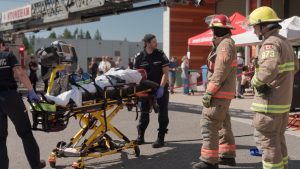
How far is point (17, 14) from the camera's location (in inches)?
786

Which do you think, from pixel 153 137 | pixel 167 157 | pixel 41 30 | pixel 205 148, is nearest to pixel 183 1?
pixel 153 137

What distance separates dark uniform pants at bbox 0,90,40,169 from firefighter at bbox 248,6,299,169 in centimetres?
286

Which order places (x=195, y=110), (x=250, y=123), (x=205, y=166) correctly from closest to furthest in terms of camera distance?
(x=205, y=166) → (x=250, y=123) → (x=195, y=110)

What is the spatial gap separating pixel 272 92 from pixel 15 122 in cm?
315

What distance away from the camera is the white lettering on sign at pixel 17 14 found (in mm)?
19000

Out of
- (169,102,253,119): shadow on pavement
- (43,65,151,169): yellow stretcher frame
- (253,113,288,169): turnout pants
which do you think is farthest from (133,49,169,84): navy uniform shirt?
(169,102,253,119): shadow on pavement

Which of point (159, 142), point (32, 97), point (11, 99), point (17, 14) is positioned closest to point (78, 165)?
point (32, 97)

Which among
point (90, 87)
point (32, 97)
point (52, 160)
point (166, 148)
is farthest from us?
point (166, 148)

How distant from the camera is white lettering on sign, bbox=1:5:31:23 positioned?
19.0 metres

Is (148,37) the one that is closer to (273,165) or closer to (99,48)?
(273,165)

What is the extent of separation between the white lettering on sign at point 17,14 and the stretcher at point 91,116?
13505 mm

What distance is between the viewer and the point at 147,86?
22.0ft

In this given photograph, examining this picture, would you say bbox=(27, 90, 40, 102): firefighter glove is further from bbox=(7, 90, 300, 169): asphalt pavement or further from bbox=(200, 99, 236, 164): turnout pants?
bbox=(200, 99, 236, 164): turnout pants

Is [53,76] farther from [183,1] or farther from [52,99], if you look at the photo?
[183,1]
